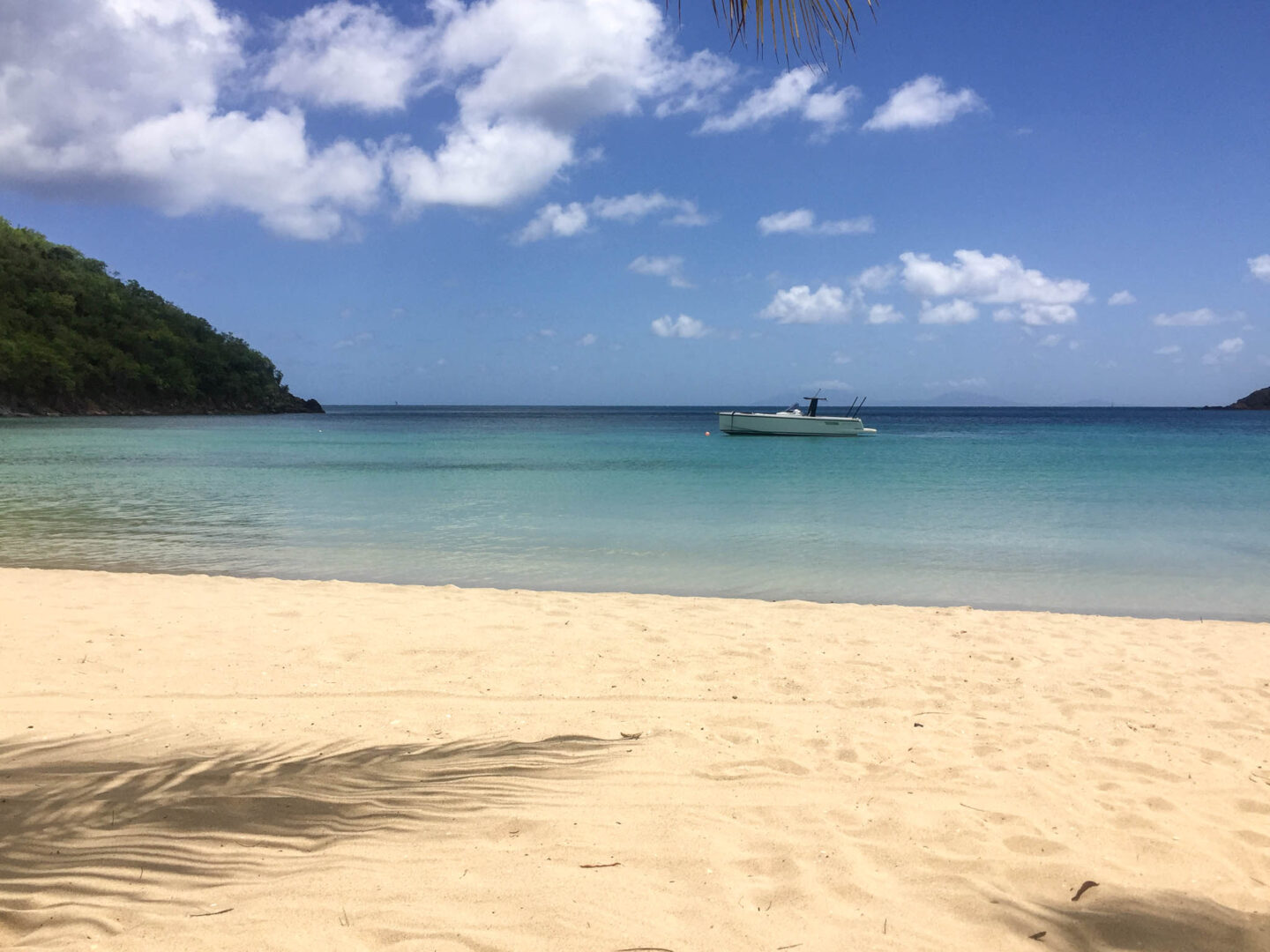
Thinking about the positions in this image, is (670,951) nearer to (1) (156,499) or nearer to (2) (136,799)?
(2) (136,799)

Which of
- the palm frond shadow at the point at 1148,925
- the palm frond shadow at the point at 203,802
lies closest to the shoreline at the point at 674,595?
the palm frond shadow at the point at 203,802

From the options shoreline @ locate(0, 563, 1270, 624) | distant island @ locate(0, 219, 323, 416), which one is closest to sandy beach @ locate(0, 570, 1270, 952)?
shoreline @ locate(0, 563, 1270, 624)

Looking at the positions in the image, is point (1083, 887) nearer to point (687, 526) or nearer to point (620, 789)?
point (620, 789)

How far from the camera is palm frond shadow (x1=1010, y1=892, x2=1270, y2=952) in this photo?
2846mm

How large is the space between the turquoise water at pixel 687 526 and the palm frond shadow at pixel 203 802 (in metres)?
6.28

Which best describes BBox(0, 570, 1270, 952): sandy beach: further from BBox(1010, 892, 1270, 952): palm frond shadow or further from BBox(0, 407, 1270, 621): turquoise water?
BBox(0, 407, 1270, 621): turquoise water

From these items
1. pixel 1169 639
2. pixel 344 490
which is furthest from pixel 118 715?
pixel 344 490

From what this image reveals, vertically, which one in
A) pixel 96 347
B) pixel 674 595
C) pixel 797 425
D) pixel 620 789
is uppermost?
pixel 96 347

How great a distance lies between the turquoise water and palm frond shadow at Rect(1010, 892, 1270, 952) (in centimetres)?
698

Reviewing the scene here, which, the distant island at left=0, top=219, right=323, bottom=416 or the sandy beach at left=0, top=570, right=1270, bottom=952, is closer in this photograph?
the sandy beach at left=0, top=570, right=1270, bottom=952

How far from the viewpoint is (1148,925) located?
296cm

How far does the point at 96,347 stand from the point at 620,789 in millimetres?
98619

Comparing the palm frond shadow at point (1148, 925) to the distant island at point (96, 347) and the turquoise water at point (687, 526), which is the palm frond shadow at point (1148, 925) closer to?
the turquoise water at point (687, 526)

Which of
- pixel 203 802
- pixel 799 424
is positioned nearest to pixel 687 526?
pixel 203 802
